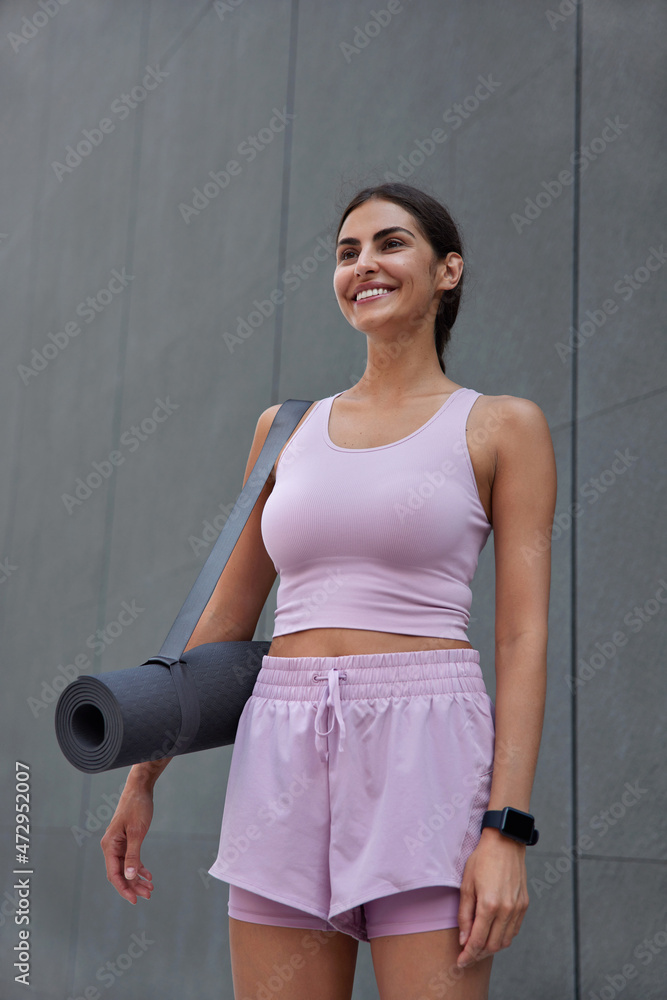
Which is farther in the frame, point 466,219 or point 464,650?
point 466,219

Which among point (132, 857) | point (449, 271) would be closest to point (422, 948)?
point (132, 857)

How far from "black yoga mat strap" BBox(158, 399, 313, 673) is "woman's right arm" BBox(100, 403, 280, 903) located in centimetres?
4

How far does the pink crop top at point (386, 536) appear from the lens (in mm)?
1595

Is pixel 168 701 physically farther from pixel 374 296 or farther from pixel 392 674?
pixel 374 296

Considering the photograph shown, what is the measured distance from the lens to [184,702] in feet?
5.33

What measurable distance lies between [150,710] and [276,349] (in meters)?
3.29

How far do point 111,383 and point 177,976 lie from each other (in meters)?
3.51

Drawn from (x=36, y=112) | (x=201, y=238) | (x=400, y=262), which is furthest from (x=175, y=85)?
(x=400, y=262)

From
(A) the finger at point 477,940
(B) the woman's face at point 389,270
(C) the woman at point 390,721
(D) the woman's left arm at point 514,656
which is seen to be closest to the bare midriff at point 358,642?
(C) the woman at point 390,721

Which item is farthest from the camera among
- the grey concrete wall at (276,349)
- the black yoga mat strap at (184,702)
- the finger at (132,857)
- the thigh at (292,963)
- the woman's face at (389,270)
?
the grey concrete wall at (276,349)

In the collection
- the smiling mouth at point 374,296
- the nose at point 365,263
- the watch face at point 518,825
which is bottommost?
the watch face at point 518,825

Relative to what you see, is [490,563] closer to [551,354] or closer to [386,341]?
[551,354]

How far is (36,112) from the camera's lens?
8008 mm

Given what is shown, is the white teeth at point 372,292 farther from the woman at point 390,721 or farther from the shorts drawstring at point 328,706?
the shorts drawstring at point 328,706
